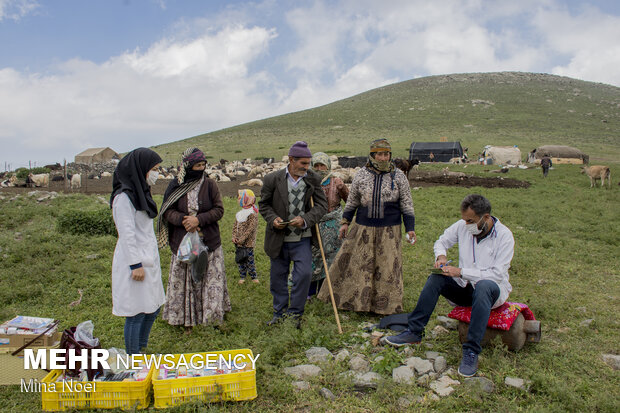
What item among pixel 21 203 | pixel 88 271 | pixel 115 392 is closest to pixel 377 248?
pixel 115 392

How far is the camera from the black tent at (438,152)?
30.6 meters

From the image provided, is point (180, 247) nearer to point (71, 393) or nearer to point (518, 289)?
point (71, 393)

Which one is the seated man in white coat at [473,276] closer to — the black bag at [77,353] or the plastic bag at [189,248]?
the plastic bag at [189,248]

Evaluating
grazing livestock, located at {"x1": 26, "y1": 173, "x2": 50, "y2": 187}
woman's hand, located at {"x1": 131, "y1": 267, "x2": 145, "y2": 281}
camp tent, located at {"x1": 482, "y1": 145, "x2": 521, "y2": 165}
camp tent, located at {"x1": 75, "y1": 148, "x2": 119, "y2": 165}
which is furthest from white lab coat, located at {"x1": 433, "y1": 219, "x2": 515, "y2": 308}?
camp tent, located at {"x1": 75, "y1": 148, "x2": 119, "y2": 165}

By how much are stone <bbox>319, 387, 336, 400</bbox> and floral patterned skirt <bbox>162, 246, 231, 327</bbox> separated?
65.3 inches

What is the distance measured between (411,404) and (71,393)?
257cm

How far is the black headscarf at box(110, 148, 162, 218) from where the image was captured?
361 centimetres

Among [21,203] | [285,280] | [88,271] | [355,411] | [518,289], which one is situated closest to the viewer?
[355,411]

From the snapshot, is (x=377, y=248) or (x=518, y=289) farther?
(x=518, y=289)

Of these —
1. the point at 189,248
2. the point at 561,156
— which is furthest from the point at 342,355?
the point at 561,156

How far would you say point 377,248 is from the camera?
5.09 metres

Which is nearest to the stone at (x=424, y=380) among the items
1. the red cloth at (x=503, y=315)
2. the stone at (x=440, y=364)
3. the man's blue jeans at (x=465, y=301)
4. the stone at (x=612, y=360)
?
the stone at (x=440, y=364)

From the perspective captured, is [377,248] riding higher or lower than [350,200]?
lower

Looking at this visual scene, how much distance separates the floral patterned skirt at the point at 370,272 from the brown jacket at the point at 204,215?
1.54 metres
